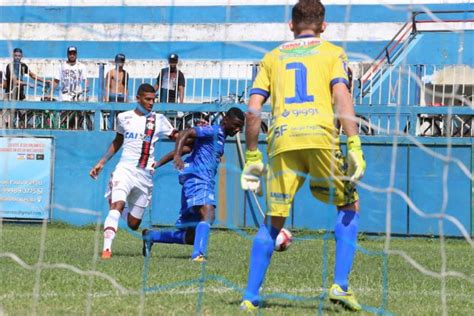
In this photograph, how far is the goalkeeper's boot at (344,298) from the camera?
6441 millimetres

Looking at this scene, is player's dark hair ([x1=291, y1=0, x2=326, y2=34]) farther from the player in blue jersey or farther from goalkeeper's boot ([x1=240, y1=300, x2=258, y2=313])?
the player in blue jersey

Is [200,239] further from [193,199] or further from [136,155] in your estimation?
[136,155]

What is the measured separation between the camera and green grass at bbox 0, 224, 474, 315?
650 centimetres

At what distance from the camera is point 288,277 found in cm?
871

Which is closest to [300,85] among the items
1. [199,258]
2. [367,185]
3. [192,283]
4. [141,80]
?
[192,283]

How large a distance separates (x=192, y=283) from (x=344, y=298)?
69.3 inches

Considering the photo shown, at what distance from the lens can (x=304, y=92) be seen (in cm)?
638

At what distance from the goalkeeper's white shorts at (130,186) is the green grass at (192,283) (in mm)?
584

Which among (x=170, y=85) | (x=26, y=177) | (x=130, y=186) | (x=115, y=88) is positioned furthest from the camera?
(x=115, y=88)

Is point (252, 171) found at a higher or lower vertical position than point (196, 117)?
lower

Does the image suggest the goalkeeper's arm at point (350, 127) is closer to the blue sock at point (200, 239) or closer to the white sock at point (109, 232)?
the blue sock at point (200, 239)

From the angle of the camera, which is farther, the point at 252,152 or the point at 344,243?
the point at 344,243

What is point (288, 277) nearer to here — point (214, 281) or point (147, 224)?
point (214, 281)

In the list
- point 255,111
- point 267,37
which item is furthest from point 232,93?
point 255,111
